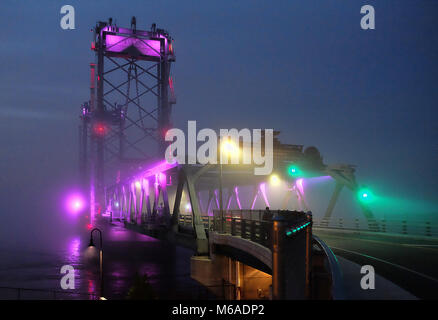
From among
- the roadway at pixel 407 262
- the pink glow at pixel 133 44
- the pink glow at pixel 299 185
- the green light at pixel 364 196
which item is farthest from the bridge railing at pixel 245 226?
the pink glow at pixel 133 44

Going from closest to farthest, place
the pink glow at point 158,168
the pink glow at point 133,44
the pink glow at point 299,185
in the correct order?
the pink glow at point 158,168
the pink glow at point 299,185
the pink glow at point 133,44

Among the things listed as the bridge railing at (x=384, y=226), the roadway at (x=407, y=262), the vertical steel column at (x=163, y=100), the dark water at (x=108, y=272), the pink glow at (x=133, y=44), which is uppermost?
the pink glow at (x=133, y=44)

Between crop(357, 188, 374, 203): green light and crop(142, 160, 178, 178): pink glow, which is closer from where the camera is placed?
crop(142, 160, 178, 178): pink glow

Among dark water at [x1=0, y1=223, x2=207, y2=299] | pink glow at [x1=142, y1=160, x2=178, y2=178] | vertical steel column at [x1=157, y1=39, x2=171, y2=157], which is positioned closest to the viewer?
pink glow at [x1=142, y1=160, x2=178, y2=178]

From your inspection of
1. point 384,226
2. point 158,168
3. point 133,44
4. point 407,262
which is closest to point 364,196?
point 384,226

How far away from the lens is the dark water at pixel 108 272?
1524 inches

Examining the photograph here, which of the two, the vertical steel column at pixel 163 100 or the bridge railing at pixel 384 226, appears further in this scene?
the vertical steel column at pixel 163 100

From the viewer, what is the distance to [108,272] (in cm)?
5191

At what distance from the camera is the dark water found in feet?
127

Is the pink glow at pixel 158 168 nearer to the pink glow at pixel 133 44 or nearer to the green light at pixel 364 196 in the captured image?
the green light at pixel 364 196

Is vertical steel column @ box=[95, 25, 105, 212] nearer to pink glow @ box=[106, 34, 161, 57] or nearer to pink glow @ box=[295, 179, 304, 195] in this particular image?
pink glow @ box=[106, 34, 161, 57]

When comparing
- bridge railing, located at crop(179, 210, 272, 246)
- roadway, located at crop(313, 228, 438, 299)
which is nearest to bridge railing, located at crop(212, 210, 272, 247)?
bridge railing, located at crop(179, 210, 272, 246)
